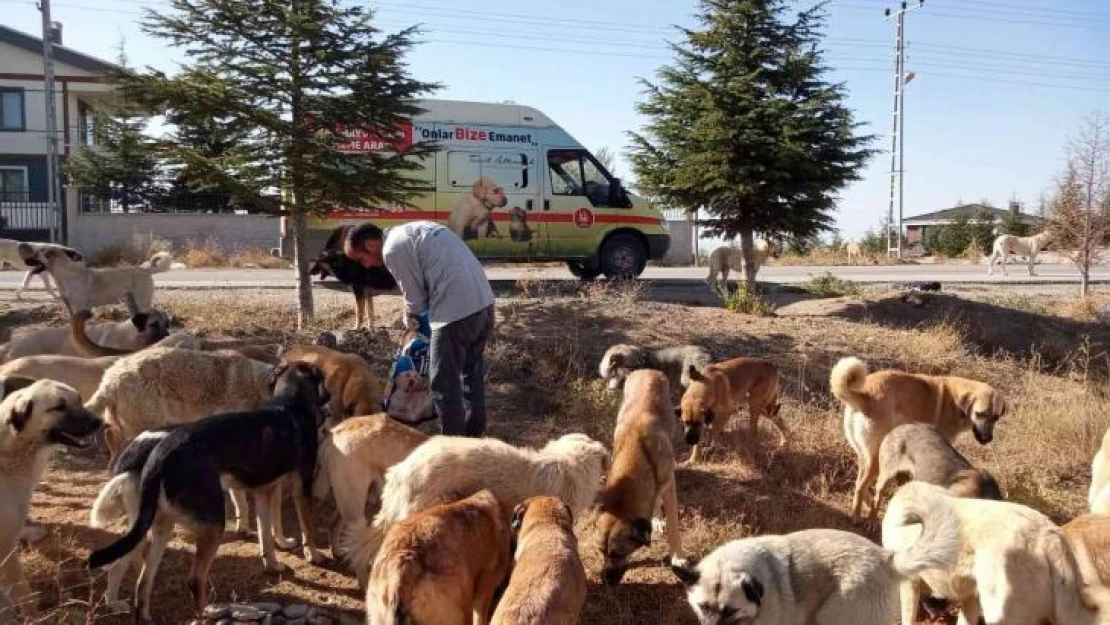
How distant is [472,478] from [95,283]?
31.4 feet

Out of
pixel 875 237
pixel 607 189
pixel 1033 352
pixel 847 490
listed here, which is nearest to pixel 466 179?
pixel 607 189

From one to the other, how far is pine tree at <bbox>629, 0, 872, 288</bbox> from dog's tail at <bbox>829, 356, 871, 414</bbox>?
6.68 meters

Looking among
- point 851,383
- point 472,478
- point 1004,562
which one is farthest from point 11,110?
point 1004,562

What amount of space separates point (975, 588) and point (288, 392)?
14.4 feet

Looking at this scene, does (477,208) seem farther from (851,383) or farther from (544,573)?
(544,573)

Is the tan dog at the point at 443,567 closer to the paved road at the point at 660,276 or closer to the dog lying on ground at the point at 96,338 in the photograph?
the dog lying on ground at the point at 96,338

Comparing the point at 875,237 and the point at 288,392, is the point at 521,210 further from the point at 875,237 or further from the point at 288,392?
the point at 875,237

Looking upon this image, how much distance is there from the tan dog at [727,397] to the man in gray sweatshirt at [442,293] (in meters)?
1.97

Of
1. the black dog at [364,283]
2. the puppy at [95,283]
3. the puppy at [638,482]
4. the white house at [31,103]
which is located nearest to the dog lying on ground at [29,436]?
the puppy at [638,482]

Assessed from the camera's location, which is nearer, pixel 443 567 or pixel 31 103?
pixel 443 567

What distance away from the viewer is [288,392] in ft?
19.9

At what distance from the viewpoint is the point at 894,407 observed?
23.3ft

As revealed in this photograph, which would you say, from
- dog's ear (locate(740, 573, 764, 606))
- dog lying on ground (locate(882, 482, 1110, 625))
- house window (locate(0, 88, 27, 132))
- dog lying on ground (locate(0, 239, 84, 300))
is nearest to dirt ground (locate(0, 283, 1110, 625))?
dog lying on ground (locate(0, 239, 84, 300))

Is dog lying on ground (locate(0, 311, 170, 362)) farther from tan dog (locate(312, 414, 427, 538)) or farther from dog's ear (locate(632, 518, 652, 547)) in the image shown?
dog's ear (locate(632, 518, 652, 547))
